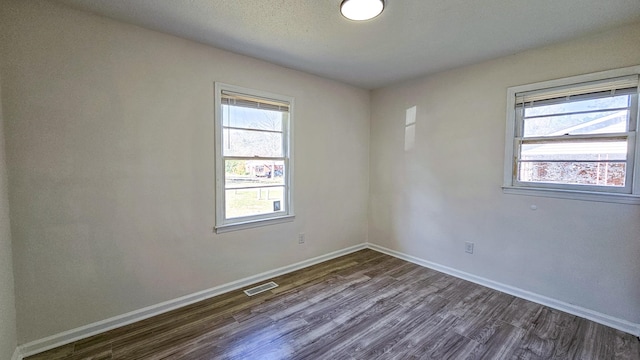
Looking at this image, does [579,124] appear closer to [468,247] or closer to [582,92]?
[582,92]

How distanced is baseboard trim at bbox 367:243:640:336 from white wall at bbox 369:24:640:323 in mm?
39

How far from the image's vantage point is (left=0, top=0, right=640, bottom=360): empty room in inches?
77.8

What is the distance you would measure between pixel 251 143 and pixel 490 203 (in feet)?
8.95

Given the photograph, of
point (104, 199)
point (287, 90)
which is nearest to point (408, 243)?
point (287, 90)

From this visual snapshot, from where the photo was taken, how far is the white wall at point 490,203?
7.70 ft

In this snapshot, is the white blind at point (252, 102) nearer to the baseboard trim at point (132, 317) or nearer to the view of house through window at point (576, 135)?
the baseboard trim at point (132, 317)

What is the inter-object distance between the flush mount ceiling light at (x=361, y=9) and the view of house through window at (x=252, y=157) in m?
1.37

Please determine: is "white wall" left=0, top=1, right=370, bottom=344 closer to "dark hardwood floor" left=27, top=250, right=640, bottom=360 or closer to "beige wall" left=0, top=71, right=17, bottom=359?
"beige wall" left=0, top=71, right=17, bottom=359

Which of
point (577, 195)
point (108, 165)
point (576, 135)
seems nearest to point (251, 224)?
point (108, 165)

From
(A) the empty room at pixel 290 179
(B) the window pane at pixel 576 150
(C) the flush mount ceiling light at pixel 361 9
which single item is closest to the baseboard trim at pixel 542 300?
(A) the empty room at pixel 290 179

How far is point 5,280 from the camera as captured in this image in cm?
175

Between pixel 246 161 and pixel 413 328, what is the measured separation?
2.26 meters

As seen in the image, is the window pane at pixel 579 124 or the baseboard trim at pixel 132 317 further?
the window pane at pixel 579 124

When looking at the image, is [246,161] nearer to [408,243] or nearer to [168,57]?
[168,57]
